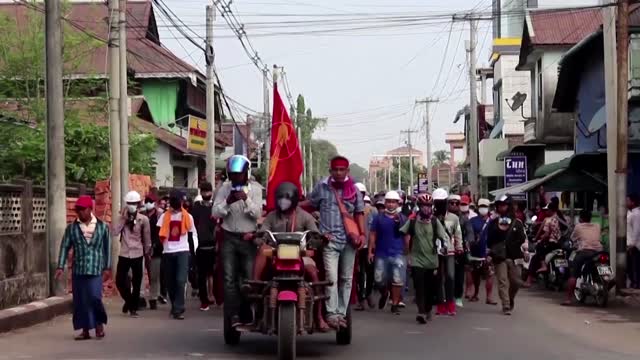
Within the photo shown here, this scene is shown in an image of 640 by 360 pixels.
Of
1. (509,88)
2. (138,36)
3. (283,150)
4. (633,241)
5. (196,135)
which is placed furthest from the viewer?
(509,88)

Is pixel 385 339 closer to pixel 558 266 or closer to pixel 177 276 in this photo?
pixel 177 276

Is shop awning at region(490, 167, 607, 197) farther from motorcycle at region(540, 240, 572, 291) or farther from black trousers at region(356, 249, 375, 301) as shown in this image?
black trousers at region(356, 249, 375, 301)

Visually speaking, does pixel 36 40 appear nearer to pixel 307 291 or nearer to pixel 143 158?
pixel 143 158

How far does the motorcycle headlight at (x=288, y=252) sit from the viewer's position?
32.8 feet

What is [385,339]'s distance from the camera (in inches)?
487

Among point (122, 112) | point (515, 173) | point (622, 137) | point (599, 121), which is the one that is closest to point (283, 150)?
point (122, 112)

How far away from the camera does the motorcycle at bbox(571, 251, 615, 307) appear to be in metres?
16.7

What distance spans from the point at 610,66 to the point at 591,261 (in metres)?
4.02

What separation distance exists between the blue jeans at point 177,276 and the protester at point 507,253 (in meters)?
4.89

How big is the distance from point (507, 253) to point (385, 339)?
4237 mm

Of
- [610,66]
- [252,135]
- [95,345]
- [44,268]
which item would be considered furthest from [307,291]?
[252,135]

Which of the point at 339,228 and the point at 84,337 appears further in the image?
the point at 84,337

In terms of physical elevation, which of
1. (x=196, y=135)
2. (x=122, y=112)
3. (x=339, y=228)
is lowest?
(x=339, y=228)

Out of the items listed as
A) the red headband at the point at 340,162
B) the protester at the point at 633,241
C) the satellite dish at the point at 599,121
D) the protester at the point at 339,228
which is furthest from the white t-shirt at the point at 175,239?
the satellite dish at the point at 599,121
